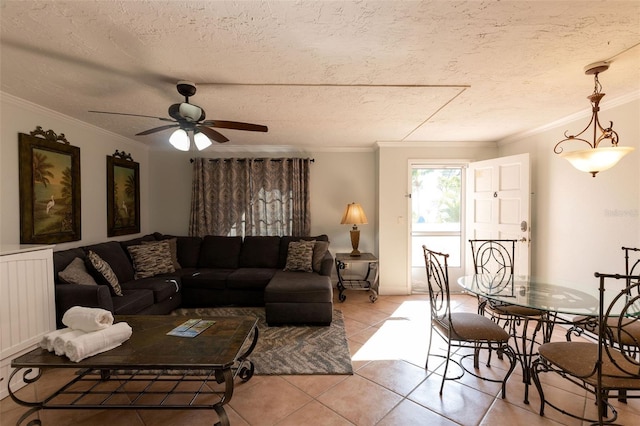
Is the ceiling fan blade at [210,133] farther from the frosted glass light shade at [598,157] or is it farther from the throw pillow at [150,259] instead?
the frosted glass light shade at [598,157]

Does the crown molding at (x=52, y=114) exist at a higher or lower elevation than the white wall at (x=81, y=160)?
higher

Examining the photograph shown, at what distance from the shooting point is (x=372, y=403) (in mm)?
1926

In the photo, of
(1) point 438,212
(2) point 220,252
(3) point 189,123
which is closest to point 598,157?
(1) point 438,212

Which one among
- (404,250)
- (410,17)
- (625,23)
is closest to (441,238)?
(404,250)

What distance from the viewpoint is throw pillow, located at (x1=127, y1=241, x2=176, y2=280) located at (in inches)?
137

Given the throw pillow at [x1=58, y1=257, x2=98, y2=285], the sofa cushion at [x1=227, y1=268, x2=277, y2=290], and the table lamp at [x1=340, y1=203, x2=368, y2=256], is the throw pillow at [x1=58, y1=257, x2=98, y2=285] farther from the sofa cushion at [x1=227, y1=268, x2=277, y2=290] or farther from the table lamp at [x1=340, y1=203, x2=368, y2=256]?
the table lamp at [x1=340, y1=203, x2=368, y2=256]

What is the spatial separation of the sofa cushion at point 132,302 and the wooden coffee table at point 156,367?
480 millimetres

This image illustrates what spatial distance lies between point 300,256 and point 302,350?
1.42 m

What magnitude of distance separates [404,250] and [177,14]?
383 centimetres

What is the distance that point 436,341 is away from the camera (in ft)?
9.18

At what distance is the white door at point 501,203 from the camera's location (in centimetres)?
332

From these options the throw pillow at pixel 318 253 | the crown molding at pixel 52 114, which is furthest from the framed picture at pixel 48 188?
the throw pillow at pixel 318 253

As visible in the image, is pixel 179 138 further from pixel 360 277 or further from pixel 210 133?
pixel 360 277

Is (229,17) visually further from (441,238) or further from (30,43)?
(441,238)
